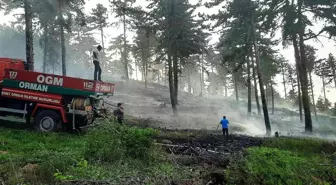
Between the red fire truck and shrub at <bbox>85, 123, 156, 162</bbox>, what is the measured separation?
475 centimetres

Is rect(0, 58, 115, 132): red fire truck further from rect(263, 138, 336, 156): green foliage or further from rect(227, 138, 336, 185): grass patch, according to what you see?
rect(263, 138, 336, 156): green foliage

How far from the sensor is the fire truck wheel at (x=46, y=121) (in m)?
11.7

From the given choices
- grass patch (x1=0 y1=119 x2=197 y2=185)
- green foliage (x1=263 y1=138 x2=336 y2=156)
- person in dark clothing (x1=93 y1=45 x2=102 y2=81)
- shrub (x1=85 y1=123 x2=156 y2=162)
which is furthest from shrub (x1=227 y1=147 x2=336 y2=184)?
person in dark clothing (x1=93 y1=45 x2=102 y2=81)

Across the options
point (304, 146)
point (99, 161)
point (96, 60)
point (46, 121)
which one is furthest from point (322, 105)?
point (99, 161)

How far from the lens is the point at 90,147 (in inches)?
291

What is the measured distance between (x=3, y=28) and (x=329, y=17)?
264ft

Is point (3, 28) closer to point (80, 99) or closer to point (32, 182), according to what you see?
point (80, 99)

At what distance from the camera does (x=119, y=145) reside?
7.41 m

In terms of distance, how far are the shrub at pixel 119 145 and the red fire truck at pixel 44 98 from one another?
4.75 m

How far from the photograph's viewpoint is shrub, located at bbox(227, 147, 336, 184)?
5047mm

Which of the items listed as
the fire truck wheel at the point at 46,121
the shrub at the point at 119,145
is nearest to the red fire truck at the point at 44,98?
the fire truck wheel at the point at 46,121

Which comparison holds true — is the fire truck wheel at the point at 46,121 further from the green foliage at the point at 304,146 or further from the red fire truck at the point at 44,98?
the green foliage at the point at 304,146

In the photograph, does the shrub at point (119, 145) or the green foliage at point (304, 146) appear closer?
the shrub at point (119, 145)

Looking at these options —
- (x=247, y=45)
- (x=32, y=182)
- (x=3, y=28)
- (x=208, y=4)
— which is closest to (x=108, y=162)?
(x=32, y=182)
